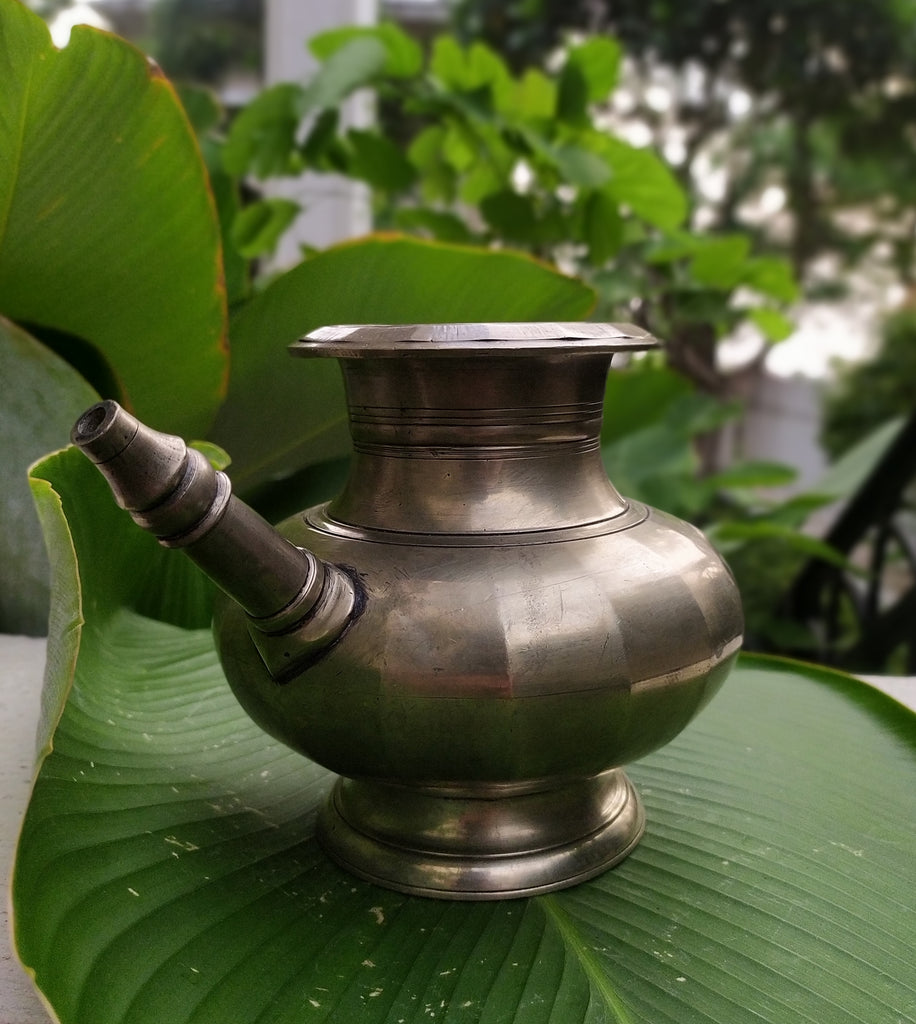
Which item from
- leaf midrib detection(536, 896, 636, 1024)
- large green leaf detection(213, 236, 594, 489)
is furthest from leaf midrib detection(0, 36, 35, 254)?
leaf midrib detection(536, 896, 636, 1024)

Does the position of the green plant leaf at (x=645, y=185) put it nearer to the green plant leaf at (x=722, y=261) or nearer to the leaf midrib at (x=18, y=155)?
the green plant leaf at (x=722, y=261)

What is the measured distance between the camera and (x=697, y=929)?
400mm

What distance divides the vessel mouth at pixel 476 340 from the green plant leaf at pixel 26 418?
300 mm

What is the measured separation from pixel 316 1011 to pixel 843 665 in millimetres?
1385

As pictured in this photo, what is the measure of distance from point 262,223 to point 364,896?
984mm

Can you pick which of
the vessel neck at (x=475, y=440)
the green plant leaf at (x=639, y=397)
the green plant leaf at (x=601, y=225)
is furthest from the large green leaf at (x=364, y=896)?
the green plant leaf at (x=601, y=225)

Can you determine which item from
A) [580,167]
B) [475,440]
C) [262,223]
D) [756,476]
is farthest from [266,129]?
[475,440]

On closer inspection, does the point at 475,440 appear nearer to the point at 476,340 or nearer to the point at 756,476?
the point at 476,340

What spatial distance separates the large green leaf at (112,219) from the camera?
1.73ft

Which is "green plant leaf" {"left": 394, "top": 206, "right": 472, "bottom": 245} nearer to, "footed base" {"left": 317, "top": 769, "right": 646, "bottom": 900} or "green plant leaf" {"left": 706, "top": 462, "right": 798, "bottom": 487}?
"green plant leaf" {"left": 706, "top": 462, "right": 798, "bottom": 487}

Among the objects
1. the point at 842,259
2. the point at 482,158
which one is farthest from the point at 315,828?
the point at 842,259

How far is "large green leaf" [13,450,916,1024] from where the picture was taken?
36 cm

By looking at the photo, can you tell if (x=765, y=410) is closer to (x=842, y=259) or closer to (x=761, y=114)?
(x=842, y=259)

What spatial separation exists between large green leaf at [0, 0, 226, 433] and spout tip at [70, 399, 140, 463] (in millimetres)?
291
